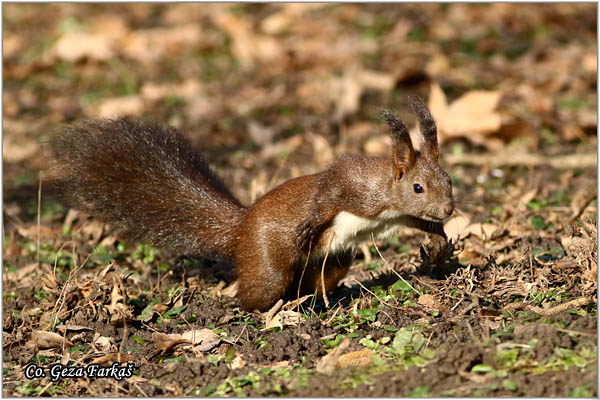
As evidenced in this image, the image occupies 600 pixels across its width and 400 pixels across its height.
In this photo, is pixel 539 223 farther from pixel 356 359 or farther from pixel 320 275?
pixel 356 359

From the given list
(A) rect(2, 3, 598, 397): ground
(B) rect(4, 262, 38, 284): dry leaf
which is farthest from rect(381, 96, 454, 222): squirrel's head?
(B) rect(4, 262, 38, 284): dry leaf

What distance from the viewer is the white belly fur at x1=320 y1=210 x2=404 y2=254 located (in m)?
4.24

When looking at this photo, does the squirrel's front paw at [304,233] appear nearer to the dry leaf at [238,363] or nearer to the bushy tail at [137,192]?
the bushy tail at [137,192]

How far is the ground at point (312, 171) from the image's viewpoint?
137 inches

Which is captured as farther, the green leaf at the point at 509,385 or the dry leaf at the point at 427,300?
the dry leaf at the point at 427,300

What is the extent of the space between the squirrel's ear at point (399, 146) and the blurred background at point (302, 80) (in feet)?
6.52

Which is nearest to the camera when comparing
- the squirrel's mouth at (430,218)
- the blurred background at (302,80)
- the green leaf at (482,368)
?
the green leaf at (482,368)

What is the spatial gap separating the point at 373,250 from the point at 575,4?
6784 mm

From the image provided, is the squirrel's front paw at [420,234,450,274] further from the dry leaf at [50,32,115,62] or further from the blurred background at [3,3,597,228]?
the dry leaf at [50,32,115,62]

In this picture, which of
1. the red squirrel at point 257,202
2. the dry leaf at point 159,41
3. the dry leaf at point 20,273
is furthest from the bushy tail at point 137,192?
the dry leaf at point 159,41

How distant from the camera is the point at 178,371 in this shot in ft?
11.9

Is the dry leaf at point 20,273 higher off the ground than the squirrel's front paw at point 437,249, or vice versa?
the squirrel's front paw at point 437,249

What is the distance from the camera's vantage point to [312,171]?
6574 mm

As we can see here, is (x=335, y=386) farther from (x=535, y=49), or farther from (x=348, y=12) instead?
(x=348, y=12)
